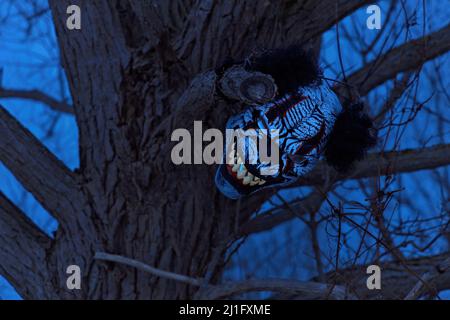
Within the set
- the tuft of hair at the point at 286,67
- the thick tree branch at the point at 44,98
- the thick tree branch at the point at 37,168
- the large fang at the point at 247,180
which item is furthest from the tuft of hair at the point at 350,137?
the thick tree branch at the point at 44,98

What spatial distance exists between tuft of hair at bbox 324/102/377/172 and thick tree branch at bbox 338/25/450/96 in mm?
627

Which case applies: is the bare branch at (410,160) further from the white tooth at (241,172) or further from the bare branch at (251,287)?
the white tooth at (241,172)

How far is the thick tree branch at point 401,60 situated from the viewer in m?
2.75

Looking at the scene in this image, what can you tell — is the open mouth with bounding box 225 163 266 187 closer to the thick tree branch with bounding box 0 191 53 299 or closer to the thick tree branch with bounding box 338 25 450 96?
the thick tree branch with bounding box 338 25 450 96

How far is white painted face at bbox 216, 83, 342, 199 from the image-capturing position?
1974 millimetres

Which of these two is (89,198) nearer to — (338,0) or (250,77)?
(250,77)

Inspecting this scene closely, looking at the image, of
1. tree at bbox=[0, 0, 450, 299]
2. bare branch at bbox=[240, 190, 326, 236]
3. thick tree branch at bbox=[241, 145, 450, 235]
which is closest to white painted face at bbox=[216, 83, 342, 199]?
tree at bbox=[0, 0, 450, 299]

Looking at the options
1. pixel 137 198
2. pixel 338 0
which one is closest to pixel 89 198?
pixel 137 198

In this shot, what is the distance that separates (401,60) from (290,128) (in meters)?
1.12

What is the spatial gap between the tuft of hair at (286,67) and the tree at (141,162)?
35cm

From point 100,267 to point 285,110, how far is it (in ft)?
3.70

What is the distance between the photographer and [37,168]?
2.54 m

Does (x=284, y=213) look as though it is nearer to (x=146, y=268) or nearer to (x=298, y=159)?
(x=146, y=268)

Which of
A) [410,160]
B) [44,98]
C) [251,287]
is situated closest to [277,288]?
[251,287]
